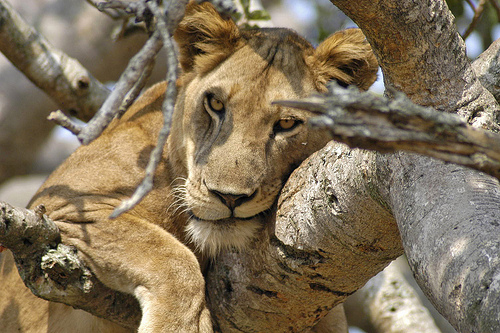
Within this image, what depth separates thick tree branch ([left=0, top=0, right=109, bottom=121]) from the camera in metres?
4.60

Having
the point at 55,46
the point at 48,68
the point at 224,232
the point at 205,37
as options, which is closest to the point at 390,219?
the point at 224,232

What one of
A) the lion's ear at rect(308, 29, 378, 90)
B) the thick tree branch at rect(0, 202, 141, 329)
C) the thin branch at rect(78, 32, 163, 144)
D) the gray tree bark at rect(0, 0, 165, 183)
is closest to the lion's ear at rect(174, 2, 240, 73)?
the lion's ear at rect(308, 29, 378, 90)

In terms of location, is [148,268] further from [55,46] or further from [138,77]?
[55,46]

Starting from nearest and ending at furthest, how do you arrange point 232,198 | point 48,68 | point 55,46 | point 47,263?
point 47,263 < point 232,198 < point 48,68 < point 55,46

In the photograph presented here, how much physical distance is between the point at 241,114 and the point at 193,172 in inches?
17.4

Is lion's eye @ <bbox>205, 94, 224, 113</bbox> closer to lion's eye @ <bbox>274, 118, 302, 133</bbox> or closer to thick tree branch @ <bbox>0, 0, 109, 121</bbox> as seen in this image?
lion's eye @ <bbox>274, 118, 302, 133</bbox>

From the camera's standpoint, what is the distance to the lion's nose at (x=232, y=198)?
10.1ft

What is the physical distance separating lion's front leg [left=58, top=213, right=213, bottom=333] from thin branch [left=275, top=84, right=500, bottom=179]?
2072mm

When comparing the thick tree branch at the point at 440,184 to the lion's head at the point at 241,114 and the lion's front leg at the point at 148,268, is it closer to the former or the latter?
the lion's head at the point at 241,114

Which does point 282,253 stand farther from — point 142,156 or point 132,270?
point 142,156

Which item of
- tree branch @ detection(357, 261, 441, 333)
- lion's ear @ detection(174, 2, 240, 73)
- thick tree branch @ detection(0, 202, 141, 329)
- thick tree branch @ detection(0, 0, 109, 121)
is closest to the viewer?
thick tree branch @ detection(0, 202, 141, 329)

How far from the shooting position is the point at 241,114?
3236 mm

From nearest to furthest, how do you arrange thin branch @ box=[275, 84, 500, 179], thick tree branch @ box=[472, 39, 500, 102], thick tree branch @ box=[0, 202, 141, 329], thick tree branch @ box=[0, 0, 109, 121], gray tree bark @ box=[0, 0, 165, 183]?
thin branch @ box=[275, 84, 500, 179]
thick tree branch @ box=[0, 202, 141, 329]
thick tree branch @ box=[472, 39, 500, 102]
thick tree branch @ box=[0, 0, 109, 121]
gray tree bark @ box=[0, 0, 165, 183]

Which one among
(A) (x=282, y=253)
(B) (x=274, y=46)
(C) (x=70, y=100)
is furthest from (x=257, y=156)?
(C) (x=70, y=100)
